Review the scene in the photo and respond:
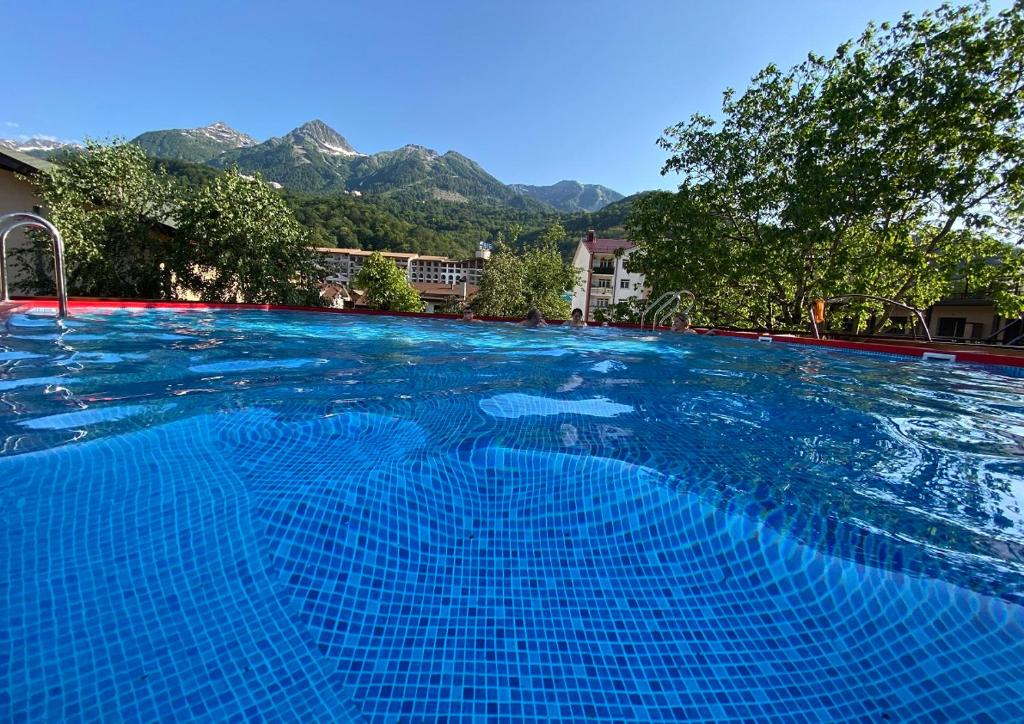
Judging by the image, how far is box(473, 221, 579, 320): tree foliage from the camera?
23.6m

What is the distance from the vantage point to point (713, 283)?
13.2 metres

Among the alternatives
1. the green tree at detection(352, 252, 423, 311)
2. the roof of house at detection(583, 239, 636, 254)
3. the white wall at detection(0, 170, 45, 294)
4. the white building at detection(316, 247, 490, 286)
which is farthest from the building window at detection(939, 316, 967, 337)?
the white building at detection(316, 247, 490, 286)

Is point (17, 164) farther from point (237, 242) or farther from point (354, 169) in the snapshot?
point (354, 169)

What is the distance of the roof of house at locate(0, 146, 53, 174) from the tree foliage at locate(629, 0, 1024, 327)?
16.1 meters

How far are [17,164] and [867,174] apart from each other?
1994 centimetres

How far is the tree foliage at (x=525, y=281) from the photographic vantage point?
928 inches

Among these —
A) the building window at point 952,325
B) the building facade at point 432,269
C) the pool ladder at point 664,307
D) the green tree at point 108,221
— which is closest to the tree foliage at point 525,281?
the pool ladder at point 664,307

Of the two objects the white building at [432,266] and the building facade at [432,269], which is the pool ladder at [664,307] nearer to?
the building facade at [432,269]

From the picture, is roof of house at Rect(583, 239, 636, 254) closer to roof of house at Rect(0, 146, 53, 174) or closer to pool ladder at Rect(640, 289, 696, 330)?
pool ladder at Rect(640, 289, 696, 330)

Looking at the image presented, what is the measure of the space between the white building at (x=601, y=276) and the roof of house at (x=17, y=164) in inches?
1619

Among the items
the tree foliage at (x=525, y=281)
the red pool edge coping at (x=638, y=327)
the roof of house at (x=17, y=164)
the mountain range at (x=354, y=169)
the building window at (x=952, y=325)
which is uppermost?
the mountain range at (x=354, y=169)

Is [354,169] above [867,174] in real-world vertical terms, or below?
above

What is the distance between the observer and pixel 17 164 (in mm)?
11570

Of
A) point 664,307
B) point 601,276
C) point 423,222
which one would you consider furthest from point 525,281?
point 423,222
